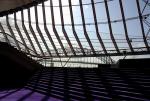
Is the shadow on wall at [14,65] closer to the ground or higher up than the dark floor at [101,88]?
higher up

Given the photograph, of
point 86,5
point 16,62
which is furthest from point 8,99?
point 86,5

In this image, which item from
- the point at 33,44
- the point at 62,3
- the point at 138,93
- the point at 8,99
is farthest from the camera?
the point at 33,44

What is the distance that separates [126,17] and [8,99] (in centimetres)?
1554

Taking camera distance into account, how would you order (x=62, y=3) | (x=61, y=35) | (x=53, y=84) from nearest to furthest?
(x=53, y=84) → (x=62, y=3) → (x=61, y=35)

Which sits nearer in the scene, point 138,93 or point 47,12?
point 138,93

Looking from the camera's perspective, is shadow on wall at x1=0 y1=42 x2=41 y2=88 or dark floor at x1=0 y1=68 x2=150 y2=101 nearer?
dark floor at x1=0 y1=68 x2=150 y2=101

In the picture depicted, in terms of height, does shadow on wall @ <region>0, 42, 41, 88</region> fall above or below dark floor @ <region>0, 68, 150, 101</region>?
above

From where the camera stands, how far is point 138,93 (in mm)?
8766

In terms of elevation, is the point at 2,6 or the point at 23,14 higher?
the point at 23,14

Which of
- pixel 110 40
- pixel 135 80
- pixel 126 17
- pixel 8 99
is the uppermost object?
pixel 126 17

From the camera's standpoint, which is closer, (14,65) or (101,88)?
(101,88)

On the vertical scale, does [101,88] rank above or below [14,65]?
below

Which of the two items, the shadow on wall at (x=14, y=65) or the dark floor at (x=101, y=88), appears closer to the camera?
the dark floor at (x=101, y=88)

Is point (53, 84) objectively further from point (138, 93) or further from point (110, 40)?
point (110, 40)
